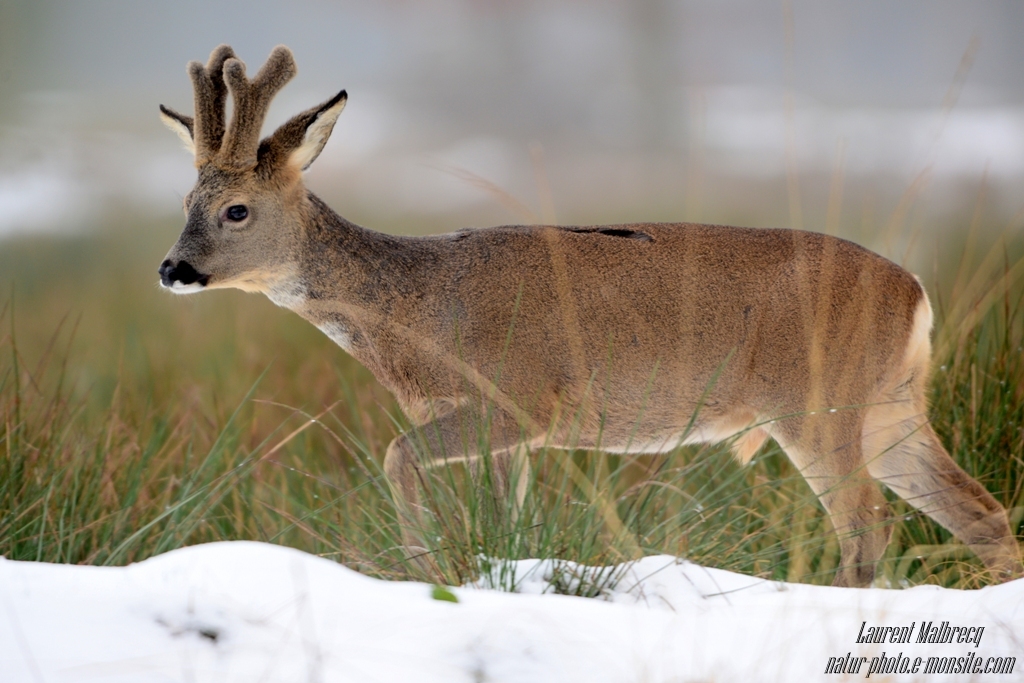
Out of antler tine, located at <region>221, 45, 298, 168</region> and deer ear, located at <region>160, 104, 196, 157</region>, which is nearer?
antler tine, located at <region>221, 45, 298, 168</region>

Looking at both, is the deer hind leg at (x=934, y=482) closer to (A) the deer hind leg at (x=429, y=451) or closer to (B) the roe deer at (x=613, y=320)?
(B) the roe deer at (x=613, y=320)

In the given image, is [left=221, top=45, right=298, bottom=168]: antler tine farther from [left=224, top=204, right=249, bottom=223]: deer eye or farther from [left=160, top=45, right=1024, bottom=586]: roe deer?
[left=224, top=204, right=249, bottom=223]: deer eye

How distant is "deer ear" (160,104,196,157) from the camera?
18.5 ft

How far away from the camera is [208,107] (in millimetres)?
5309

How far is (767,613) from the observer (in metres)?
3.18

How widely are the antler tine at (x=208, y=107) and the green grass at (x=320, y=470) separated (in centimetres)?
114

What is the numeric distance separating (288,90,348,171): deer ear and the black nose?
0.74 meters

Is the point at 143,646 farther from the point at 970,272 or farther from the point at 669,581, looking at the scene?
the point at 970,272

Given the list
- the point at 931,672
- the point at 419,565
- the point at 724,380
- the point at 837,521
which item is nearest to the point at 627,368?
the point at 724,380

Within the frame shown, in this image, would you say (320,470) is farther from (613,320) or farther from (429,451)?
(429,451)

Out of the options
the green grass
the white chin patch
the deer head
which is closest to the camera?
the green grass

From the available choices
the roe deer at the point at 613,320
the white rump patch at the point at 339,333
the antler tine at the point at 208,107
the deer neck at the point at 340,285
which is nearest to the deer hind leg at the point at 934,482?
the roe deer at the point at 613,320

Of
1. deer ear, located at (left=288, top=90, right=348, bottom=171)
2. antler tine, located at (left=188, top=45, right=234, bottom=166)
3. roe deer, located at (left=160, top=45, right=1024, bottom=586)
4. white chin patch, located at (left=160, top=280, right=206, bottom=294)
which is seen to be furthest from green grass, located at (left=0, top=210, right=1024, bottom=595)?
antler tine, located at (left=188, top=45, right=234, bottom=166)

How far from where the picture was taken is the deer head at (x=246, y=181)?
5109 mm
